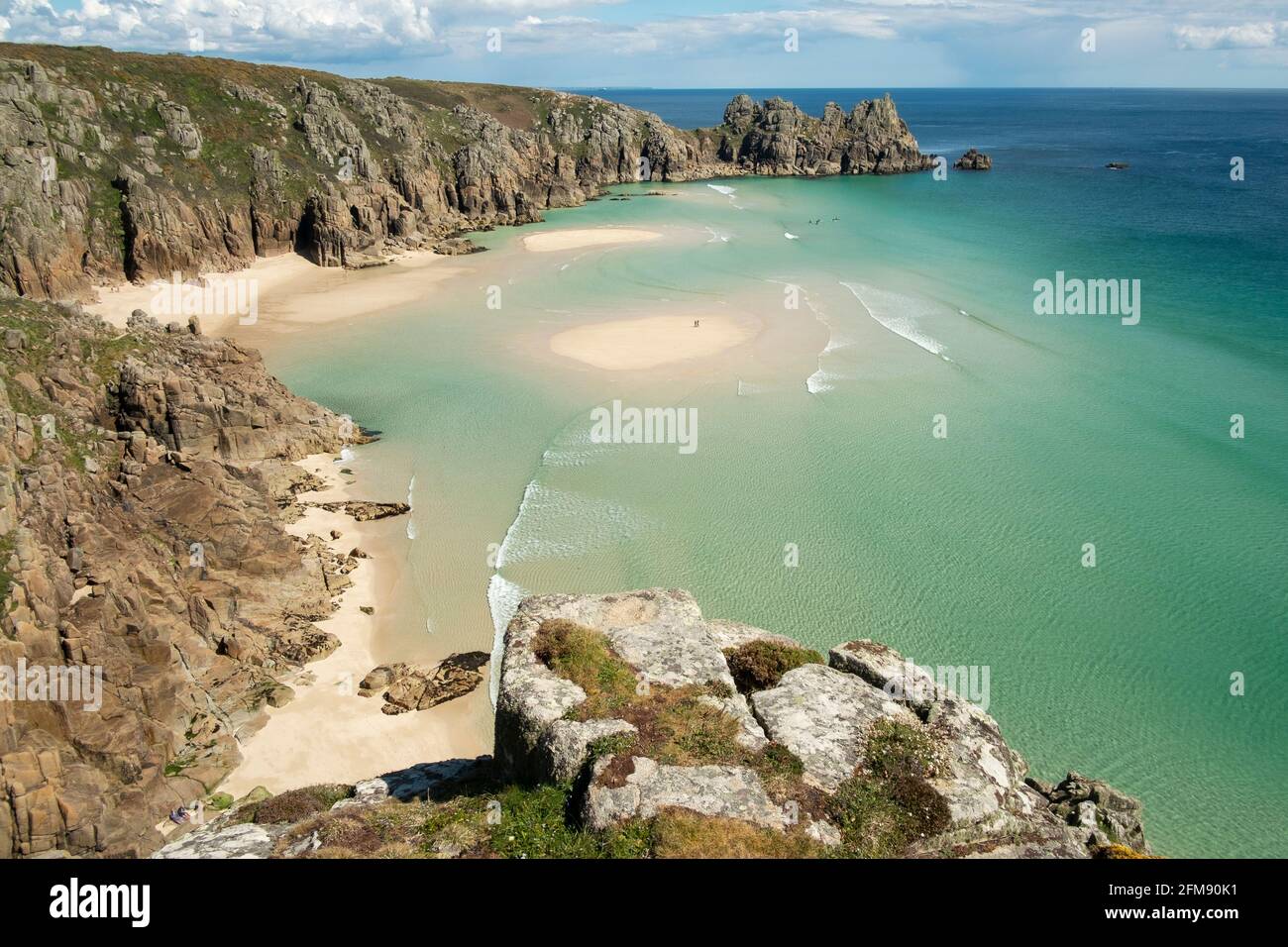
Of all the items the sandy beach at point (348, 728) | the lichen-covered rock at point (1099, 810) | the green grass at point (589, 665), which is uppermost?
the green grass at point (589, 665)

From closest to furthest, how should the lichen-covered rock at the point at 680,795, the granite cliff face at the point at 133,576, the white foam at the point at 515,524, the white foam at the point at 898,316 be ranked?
1. the lichen-covered rock at the point at 680,795
2. the granite cliff face at the point at 133,576
3. the white foam at the point at 515,524
4. the white foam at the point at 898,316

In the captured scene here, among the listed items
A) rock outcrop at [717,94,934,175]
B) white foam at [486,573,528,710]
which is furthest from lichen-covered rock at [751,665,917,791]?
rock outcrop at [717,94,934,175]

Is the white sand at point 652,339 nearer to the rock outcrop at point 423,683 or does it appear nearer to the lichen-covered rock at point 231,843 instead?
the rock outcrop at point 423,683

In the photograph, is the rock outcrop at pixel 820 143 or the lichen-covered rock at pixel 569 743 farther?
the rock outcrop at pixel 820 143

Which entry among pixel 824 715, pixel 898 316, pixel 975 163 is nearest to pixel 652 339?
pixel 898 316

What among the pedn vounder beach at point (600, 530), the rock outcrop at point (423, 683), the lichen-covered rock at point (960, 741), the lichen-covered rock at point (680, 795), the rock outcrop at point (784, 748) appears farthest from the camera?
the rock outcrop at point (423, 683)

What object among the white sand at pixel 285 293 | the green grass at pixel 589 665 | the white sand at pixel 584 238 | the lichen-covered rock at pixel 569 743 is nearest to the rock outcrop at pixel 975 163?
the white sand at pixel 584 238

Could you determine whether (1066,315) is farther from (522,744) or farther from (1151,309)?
(522,744)
